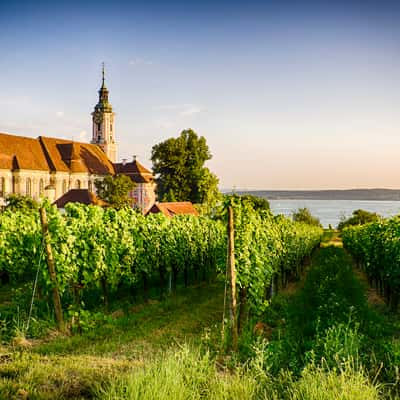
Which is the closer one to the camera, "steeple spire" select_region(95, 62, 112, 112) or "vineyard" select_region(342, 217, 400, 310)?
"vineyard" select_region(342, 217, 400, 310)

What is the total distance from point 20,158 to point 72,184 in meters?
8.00

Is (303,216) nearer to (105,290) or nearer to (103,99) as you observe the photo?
(103,99)

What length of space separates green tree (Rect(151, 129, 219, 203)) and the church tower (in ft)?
72.2

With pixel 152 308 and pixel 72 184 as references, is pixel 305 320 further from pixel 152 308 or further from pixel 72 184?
pixel 72 184

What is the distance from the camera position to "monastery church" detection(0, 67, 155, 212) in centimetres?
5191

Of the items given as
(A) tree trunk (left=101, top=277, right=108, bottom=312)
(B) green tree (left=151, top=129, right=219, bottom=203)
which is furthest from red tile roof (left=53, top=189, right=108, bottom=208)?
(A) tree trunk (left=101, top=277, right=108, bottom=312)

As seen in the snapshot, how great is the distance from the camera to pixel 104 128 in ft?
231

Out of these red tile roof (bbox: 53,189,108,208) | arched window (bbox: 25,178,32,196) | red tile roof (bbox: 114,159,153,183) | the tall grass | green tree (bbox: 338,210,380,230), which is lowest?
green tree (bbox: 338,210,380,230)

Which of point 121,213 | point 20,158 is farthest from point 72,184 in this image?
point 121,213

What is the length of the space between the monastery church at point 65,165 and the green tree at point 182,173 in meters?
8.38

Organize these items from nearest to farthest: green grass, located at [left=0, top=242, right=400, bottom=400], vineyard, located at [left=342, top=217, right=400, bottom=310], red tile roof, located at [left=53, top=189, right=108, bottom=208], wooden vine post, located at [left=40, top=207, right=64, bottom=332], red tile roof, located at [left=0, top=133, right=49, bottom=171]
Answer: green grass, located at [left=0, top=242, right=400, bottom=400], wooden vine post, located at [left=40, top=207, right=64, bottom=332], vineyard, located at [left=342, top=217, right=400, bottom=310], red tile roof, located at [left=53, top=189, right=108, bottom=208], red tile roof, located at [left=0, top=133, right=49, bottom=171]

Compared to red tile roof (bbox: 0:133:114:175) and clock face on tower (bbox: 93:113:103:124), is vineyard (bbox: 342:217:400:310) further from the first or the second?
clock face on tower (bbox: 93:113:103:124)

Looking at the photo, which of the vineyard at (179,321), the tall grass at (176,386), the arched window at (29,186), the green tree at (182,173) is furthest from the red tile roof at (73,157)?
the tall grass at (176,386)

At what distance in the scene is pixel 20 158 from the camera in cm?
5294
